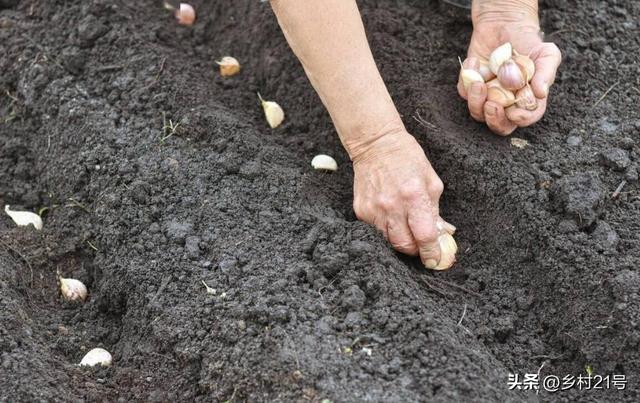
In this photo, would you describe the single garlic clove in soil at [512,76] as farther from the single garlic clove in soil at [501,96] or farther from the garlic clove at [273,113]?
the garlic clove at [273,113]

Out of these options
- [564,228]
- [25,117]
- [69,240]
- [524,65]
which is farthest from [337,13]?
[25,117]

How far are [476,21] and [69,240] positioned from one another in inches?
57.5

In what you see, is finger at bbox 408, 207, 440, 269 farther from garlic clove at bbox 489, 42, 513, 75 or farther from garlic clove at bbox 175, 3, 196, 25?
garlic clove at bbox 175, 3, 196, 25

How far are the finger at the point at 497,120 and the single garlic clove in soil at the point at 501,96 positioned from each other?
0.04ft

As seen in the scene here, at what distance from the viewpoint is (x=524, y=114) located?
8.14 feet

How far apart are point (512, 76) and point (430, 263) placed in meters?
0.58

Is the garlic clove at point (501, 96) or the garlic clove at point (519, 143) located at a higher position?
the garlic clove at point (501, 96)

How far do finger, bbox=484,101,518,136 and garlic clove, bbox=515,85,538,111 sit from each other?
0.05 metres

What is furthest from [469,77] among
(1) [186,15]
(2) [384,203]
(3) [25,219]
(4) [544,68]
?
(3) [25,219]

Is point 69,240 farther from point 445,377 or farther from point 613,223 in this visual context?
point 613,223

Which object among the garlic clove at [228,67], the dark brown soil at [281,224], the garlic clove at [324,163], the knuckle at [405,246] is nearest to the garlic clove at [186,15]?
the dark brown soil at [281,224]

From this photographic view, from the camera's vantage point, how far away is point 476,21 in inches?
109

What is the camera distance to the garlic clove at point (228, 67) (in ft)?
9.84

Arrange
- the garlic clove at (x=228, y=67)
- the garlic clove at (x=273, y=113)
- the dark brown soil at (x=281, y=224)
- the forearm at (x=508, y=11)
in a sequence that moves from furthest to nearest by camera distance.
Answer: the garlic clove at (x=228, y=67) < the garlic clove at (x=273, y=113) < the forearm at (x=508, y=11) < the dark brown soil at (x=281, y=224)
